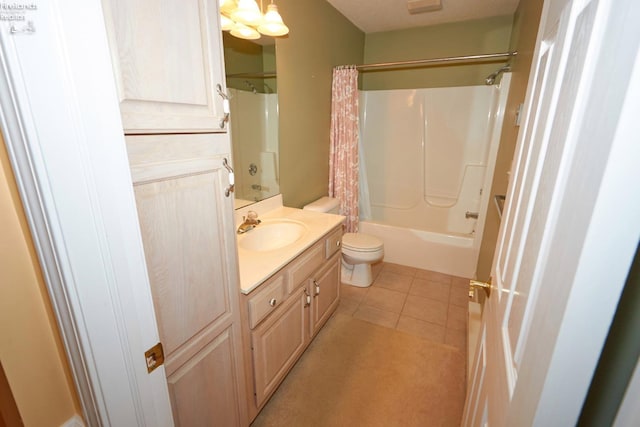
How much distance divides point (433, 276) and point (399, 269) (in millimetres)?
340

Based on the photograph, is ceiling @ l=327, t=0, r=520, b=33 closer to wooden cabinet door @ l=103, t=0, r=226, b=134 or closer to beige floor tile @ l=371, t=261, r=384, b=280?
wooden cabinet door @ l=103, t=0, r=226, b=134

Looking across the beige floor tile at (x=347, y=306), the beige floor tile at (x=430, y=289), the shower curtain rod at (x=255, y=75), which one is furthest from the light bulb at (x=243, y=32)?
the beige floor tile at (x=430, y=289)

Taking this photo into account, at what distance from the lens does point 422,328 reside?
2164mm

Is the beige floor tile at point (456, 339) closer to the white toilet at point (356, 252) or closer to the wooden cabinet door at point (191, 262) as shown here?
the white toilet at point (356, 252)

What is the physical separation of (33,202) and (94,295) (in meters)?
0.19

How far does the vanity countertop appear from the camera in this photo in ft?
4.02

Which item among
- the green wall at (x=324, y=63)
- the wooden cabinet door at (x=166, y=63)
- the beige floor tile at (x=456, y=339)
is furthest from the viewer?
the green wall at (x=324, y=63)

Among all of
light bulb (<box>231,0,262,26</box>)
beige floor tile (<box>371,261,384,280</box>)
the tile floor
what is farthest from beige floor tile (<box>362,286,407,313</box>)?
light bulb (<box>231,0,262,26</box>)

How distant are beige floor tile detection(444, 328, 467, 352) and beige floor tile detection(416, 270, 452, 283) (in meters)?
0.74

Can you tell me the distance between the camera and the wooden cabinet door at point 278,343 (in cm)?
135

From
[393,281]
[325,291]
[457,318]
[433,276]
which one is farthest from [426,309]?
[325,291]

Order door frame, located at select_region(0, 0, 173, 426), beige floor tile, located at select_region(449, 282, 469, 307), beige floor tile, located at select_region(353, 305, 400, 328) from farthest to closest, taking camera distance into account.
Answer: beige floor tile, located at select_region(449, 282, 469, 307) → beige floor tile, located at select_region(353, 305, 400, 328) → door frame, located at select_region(0, 0, 173, 426)

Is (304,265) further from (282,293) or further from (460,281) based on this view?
(460,281)

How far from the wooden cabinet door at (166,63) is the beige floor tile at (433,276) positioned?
8.55 feet
